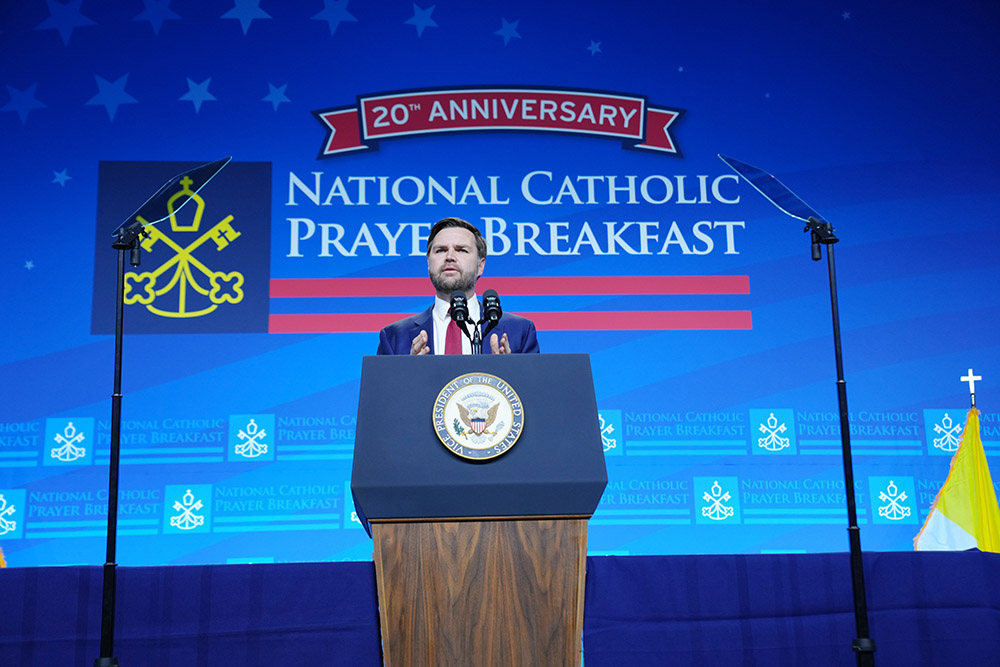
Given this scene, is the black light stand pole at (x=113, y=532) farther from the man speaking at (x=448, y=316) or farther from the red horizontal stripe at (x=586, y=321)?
the red horizontal stripe at (x=586, y=321)

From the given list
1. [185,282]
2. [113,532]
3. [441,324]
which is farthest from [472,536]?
[185,282]

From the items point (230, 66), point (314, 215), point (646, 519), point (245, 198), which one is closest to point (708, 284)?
point (646, 519)

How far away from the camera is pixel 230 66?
13.7 feet

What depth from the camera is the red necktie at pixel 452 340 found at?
2.75 meters

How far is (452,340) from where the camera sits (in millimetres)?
2777

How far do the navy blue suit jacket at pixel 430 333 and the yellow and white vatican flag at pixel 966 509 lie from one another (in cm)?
220

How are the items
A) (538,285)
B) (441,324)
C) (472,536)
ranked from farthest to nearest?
(538,285) → (441,324) → (472,536)

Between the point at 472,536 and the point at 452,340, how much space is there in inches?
48.3

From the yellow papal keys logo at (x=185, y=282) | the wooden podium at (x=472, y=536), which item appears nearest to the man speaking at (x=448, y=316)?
the wooden podium at (x=472, y=536)

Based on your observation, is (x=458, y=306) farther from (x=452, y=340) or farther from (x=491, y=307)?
(x=452, y=340)

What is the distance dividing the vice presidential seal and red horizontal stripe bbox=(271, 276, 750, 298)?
7.42ft

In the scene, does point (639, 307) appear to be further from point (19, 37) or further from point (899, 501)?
point (19, 37)

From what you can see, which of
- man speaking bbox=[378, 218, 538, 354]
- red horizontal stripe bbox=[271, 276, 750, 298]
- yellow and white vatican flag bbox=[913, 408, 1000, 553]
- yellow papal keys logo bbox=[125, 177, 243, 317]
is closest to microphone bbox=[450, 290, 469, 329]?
man speaking bbox=[378, 218, 538, 354]

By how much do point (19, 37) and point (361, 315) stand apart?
6.91 feet
